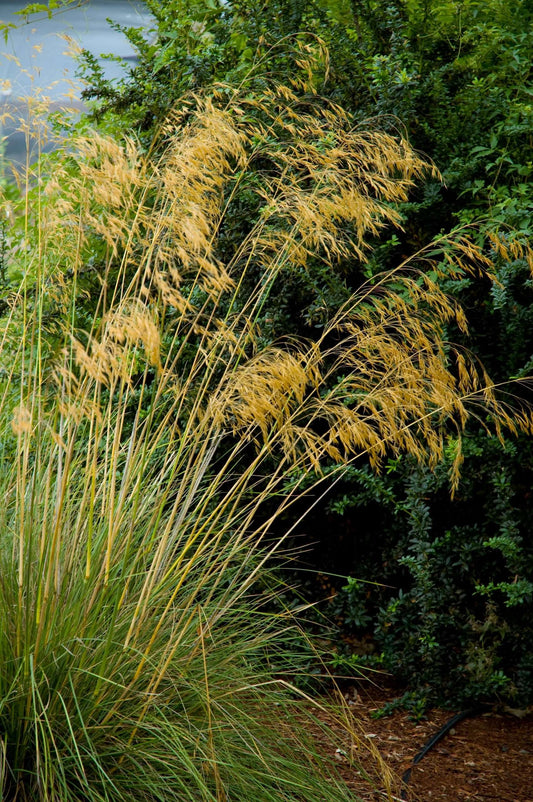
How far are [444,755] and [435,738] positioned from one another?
0.07m

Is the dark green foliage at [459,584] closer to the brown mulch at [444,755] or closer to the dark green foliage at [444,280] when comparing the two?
the dark green foliage at [444,280]

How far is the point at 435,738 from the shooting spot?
116 inches

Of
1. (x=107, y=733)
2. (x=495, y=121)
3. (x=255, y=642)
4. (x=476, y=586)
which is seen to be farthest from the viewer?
(x=495, y=121)

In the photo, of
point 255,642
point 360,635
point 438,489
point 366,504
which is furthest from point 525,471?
point 255,642

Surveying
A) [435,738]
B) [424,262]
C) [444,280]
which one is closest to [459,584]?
[435,738]

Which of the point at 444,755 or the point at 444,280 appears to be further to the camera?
the point at 444,280

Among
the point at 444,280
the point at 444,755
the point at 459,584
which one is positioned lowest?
the point at 444,755

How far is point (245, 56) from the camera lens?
4180 millimetres

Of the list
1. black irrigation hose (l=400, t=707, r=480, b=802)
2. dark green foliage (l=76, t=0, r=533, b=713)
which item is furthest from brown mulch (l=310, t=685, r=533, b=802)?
dark green foliage (l=76, t=0, r=533, b=713)

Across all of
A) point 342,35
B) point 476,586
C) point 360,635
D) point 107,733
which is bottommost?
point 360,635

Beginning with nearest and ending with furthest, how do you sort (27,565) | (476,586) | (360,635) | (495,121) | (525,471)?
1. (27,565)
2. (476,586)
3. (525,471)
4. (360,635)
5. (495,121)

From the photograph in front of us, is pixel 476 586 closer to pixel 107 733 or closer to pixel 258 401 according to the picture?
pixel 258 401

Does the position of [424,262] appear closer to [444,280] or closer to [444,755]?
[444,280]

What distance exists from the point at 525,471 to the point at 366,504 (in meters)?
0.72
